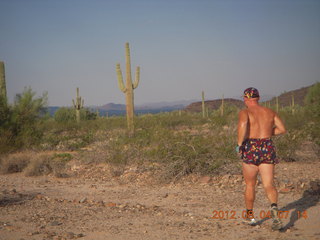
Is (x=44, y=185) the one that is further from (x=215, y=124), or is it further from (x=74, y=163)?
(x=215, y=124)

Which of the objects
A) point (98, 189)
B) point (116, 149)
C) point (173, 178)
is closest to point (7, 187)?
point (98, 189)

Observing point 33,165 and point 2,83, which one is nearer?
point 33,165

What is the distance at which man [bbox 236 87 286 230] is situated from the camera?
481 cm

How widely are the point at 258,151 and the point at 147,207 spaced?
2419 mm

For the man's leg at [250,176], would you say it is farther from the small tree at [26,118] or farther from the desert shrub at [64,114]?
the desert shrub at [64,114]

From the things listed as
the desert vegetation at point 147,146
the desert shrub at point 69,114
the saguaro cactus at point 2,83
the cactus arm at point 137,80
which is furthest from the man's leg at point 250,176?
the desert shrub at point 69,114

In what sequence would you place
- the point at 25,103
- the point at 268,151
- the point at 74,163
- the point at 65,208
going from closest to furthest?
1. the point at 268,151
2. the point at 65,208
3. the point at 74,163
4. the point at 25,103

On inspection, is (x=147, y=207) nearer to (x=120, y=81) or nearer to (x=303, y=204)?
(x=303, y=204)

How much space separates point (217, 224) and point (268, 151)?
1.28 meters

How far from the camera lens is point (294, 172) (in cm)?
876

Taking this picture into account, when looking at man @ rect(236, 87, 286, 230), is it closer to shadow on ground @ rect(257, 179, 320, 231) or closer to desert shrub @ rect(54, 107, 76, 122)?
shadow on ground @ rect(257, 179, 320, 231)

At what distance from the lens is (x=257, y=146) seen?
486 cm
